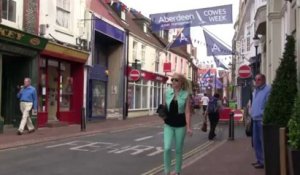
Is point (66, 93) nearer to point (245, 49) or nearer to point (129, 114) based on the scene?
point (129, 114)

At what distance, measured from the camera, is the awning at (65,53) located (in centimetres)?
2205

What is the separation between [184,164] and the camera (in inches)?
463

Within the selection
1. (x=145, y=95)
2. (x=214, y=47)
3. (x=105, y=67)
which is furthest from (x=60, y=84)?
(x=145, y=95)

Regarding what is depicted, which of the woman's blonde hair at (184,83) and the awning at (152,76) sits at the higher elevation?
the awning at (152,76)

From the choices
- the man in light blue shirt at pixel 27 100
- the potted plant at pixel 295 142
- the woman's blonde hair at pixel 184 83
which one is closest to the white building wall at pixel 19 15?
the man in light blue shirt at pixel 27 100

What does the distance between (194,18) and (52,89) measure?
10500mm

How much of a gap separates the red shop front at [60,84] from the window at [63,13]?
3.86 ft

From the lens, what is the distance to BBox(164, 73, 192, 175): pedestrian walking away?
892 centimetres

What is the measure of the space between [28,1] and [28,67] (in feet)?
8.59

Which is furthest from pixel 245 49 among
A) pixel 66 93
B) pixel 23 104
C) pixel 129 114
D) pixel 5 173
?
pixel 5 173

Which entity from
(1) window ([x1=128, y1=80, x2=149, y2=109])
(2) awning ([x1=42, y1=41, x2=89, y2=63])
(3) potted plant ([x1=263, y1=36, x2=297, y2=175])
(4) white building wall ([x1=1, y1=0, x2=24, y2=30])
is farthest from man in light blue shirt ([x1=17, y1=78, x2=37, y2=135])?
(1) window ([x1=128, y1=80, x2=149, y2=109])

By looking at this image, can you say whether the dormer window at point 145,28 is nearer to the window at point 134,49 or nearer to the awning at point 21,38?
the window at point 134,49

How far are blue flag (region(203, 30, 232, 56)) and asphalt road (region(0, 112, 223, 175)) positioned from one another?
1474cm

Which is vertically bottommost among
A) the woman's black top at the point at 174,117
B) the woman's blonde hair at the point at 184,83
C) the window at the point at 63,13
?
the woman's black top at the point at 174,117
